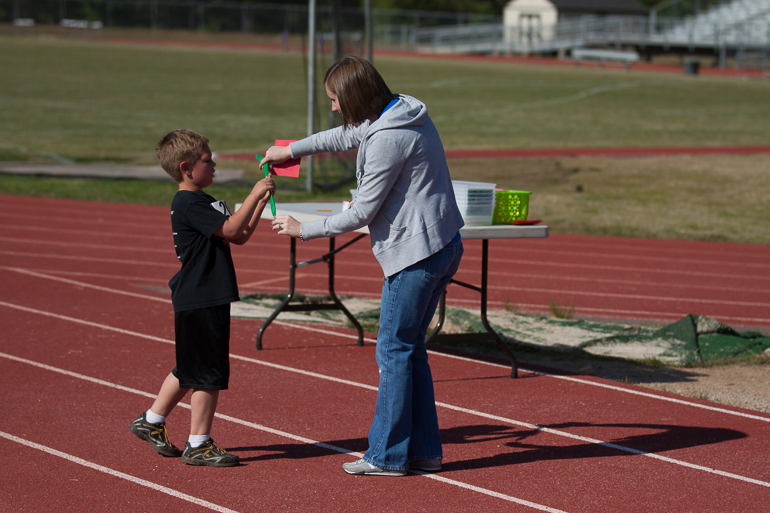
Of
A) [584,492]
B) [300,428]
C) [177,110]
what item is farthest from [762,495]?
[177,110]

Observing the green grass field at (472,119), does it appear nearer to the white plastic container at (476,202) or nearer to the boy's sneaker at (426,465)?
the white plastic container at (476,202)

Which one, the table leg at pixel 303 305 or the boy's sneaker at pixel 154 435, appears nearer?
the boy's sneaker at pixel 154 435

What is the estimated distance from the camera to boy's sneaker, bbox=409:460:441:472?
395 cm

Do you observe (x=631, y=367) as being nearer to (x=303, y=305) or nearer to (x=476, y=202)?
(x=476, y=202)

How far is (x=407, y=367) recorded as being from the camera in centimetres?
377

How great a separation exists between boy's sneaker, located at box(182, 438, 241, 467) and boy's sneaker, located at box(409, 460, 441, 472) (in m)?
0.82

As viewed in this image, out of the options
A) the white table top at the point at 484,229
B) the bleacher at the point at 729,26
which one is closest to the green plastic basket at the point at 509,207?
the white table top at the point at 484,229

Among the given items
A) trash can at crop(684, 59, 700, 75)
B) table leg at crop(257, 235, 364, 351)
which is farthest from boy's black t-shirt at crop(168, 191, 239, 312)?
trash can at crop(684, 59, 700, 75)

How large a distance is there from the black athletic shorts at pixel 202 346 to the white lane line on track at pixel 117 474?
1.51 feet

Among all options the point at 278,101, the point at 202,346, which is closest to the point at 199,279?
the point at 202,346

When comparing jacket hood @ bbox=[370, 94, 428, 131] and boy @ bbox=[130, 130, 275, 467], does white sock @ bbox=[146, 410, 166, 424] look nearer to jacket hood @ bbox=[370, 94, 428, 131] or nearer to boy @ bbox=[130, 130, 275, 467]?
boy @ bbox=[130, 130, 275, 467]

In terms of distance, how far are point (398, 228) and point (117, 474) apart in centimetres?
170

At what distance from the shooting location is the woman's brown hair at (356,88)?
356 cm

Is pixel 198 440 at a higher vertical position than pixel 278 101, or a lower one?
lower
